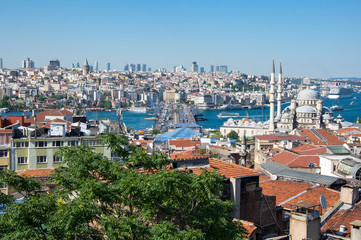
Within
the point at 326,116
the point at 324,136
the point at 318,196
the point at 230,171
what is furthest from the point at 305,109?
the point at 230,171

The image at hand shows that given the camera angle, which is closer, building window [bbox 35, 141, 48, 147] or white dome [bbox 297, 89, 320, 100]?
building window [bbox 35, 141, 48, 147]

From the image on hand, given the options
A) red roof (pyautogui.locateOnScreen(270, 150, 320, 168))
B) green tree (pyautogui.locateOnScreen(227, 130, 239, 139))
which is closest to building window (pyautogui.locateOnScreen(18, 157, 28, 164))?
red roof (pyautogui.locateOnScreen(270, 150, 320, 168))

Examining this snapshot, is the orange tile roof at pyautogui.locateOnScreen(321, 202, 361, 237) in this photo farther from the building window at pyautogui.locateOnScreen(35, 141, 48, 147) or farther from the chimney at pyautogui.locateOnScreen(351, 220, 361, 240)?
the building window at pyautogui.locateOnScreen(35, 141, 48, 147)

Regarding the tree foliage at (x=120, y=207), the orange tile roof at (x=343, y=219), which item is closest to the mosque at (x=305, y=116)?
the orange tile roof at (x=343, y=219)

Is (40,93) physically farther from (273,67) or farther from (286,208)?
(286,208)

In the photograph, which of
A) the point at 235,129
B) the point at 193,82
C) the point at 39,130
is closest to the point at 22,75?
the point at 193,82

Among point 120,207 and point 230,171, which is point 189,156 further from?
point 120,207

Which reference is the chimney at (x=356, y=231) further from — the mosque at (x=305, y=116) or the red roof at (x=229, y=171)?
the mosque at (x=305, y=116)

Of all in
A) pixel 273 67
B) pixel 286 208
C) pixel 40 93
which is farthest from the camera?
pixel 40 93
